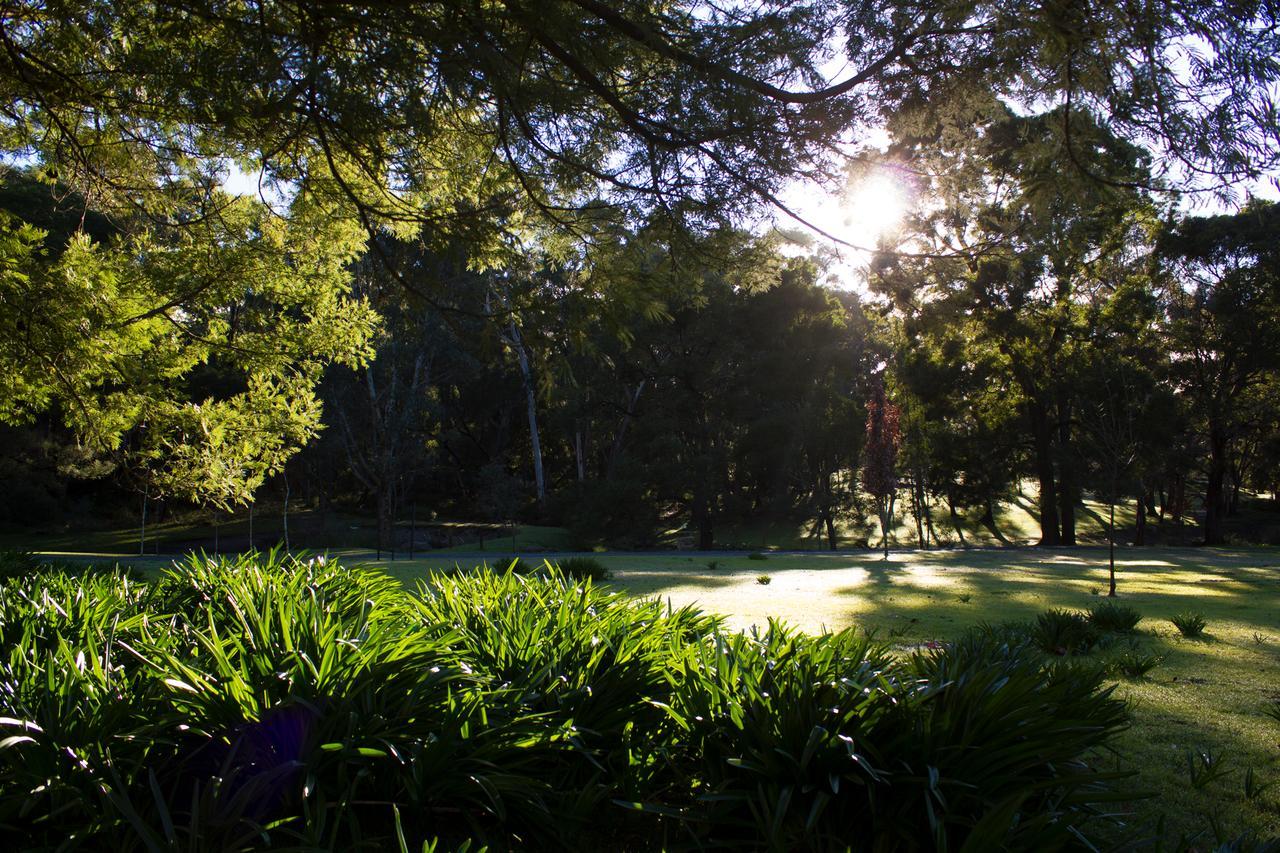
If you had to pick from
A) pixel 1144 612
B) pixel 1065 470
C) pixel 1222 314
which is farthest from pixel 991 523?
pixel 1144 612

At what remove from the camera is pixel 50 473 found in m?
29.8

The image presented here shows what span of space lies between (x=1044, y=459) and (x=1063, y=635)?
22.5 m

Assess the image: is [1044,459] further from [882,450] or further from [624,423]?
[624,423]

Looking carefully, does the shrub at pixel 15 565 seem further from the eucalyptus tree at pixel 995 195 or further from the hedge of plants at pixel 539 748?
the eucalyptus tree at pixel 995 195

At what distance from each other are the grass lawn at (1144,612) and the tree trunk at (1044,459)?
19.4ft

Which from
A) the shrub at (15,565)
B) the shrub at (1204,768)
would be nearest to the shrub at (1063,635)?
the shrub at (1204,768)

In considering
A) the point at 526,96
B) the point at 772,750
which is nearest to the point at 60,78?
the point at 526,96

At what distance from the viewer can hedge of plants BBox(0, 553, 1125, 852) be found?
7.96 feet

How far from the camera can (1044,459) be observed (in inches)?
1015

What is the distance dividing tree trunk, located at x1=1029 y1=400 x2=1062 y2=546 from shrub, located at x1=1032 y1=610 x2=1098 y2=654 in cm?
2171

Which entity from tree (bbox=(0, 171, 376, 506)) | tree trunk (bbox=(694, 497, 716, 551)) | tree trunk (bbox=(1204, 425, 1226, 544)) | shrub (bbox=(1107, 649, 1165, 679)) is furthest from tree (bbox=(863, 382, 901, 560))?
shrub (bbox=(1107, 649, 1165, 679))

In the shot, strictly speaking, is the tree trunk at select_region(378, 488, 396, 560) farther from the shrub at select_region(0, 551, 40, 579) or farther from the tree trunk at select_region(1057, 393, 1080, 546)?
the tree trunk at select_region(1057, 393, 1080, 546)

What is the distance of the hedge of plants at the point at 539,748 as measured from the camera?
2.43 m

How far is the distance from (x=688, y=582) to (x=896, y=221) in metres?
7.77
